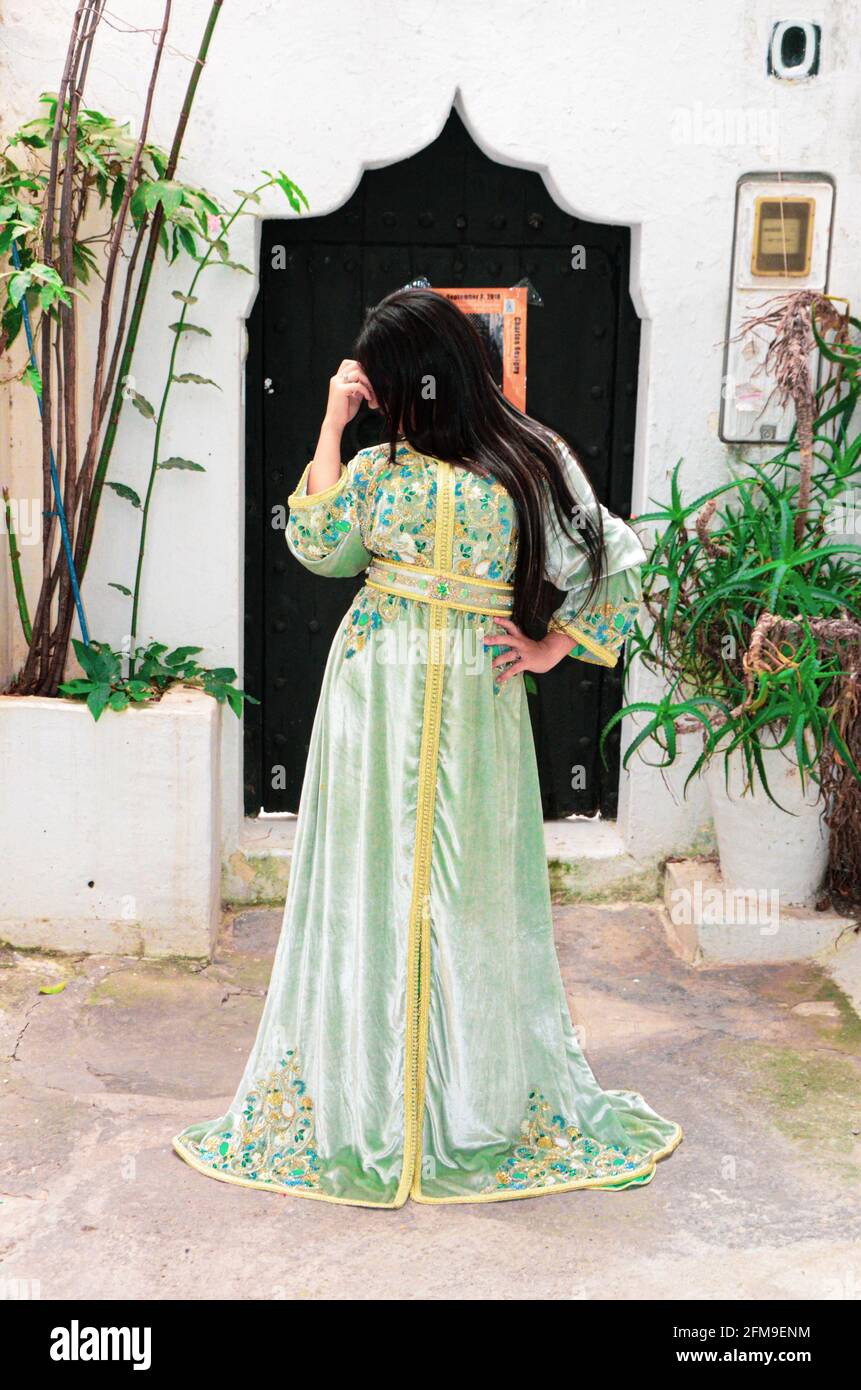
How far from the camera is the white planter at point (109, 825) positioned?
13.5ft

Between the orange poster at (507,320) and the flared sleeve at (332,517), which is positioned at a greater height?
the orange poster at (507,320)

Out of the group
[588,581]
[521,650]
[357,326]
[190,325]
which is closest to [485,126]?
[357,326]

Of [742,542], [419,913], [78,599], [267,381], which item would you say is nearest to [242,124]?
[267,381]

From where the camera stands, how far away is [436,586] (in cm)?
296

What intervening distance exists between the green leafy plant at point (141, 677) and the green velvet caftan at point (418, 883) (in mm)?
1213

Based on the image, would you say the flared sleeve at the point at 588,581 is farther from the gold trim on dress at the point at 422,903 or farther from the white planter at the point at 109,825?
the white planter at the point at 109,825

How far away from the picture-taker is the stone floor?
9.16 feet

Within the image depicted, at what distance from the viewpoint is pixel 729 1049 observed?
3.80m

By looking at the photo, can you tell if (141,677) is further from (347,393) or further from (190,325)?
(347,393)

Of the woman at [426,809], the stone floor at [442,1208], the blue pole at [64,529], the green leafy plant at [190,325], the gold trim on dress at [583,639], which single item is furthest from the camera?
the green leafy plant at [190,325]

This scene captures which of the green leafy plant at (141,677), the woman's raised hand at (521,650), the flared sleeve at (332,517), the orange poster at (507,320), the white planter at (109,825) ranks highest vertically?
the orange poster at (507,320)

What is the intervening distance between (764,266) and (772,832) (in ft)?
5.28

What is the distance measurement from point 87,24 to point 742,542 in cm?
217

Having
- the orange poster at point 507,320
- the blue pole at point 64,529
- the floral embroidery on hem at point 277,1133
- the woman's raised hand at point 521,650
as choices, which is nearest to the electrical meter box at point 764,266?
the orange poster at point 507,320
